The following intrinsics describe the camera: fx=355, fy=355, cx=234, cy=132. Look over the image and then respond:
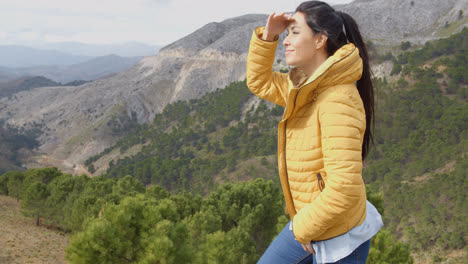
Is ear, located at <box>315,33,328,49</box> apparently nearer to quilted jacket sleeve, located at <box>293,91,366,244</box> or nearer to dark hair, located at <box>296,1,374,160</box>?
dark hair, located at <box>296,1,374,160</box>

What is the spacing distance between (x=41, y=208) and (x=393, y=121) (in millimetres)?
A: 42216

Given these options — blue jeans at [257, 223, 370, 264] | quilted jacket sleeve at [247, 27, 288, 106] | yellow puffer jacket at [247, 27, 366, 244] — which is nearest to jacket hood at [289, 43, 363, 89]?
yellow puffer jacket at [247, 27, 366, 244]

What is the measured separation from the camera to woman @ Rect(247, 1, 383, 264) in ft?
6.75

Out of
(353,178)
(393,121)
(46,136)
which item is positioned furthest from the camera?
(46,136)

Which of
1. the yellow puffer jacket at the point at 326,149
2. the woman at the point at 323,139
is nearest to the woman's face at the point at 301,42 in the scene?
the woman at the point at 323,139

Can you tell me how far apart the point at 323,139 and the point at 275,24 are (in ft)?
3.40

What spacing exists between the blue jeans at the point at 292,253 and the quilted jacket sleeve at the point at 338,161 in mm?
359

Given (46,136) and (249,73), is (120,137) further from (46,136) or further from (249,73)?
(249,73)

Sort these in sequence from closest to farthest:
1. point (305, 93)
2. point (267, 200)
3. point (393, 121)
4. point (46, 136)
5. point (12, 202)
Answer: point (305, 93), point (267, 200), point (12, 202), point (393, 121), point (46, 136)

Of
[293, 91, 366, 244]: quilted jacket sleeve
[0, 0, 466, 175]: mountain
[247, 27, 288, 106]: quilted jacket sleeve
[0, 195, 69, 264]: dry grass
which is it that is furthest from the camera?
[0, 0, 466, 175]: mountain

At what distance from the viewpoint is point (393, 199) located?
3503 cm

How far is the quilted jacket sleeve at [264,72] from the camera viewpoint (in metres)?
2.81

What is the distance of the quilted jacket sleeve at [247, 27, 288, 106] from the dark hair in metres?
0.40

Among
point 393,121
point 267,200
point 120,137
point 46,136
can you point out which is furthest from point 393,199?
point 46,136
